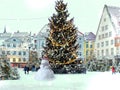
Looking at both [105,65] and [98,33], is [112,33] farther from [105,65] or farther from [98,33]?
[105,65]

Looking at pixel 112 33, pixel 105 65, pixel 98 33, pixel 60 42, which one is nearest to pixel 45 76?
pixel 60 42

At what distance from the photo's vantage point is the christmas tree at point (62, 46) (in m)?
39.3

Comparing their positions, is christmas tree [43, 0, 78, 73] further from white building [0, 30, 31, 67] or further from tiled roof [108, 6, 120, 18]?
white building [0, 30, 31, 67]

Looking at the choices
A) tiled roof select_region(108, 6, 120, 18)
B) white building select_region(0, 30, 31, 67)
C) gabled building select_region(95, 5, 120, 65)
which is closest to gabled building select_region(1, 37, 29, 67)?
white building select_region(0, 30, 31, 67)

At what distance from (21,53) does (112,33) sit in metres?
30.2

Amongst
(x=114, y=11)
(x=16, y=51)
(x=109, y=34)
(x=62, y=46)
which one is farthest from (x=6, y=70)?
(x=16, y=51)

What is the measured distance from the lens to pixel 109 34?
72.2 metres

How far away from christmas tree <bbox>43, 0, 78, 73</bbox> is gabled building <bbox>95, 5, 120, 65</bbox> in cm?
2908

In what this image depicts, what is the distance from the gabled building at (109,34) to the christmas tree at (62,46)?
29077 mm

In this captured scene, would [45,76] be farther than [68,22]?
No

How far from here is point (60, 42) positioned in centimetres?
3969

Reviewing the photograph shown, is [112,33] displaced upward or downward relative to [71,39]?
upward

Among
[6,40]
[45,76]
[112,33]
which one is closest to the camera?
[45,76]

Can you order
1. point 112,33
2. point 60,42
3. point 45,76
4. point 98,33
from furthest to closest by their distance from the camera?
point 98,33 → point 112,33 → point 60,42 → point 45,76
